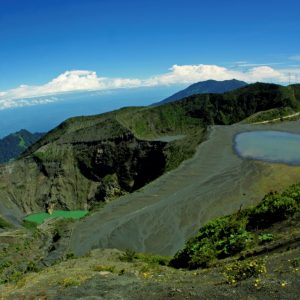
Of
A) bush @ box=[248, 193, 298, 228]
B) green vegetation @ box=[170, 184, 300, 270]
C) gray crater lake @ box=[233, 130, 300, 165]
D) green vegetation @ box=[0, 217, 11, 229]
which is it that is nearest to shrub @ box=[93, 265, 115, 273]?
green vegetation @ box=[170, 184, 300, 270]

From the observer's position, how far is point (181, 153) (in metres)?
77.8

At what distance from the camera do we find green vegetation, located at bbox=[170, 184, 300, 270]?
21.9 meters

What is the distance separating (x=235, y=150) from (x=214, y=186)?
19.3 meters

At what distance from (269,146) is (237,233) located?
47500 mm

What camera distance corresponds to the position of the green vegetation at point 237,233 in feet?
71.7

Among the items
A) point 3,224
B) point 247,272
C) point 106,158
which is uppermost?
point 247,272

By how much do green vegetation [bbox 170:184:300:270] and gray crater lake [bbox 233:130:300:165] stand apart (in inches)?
1258

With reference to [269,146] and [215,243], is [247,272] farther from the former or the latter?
[269,146]

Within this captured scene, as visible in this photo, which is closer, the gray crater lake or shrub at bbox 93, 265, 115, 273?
shrub at bbox 93, 265, 115, 273

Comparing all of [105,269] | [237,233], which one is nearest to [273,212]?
[237,233]

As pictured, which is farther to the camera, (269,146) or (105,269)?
(269,146)

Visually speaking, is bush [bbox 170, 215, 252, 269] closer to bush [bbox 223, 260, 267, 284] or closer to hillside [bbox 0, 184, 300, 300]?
hillside [bbox 0, 184, 300, 300]

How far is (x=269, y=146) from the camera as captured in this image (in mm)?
68812

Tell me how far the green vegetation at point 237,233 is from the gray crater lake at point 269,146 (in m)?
32.0
